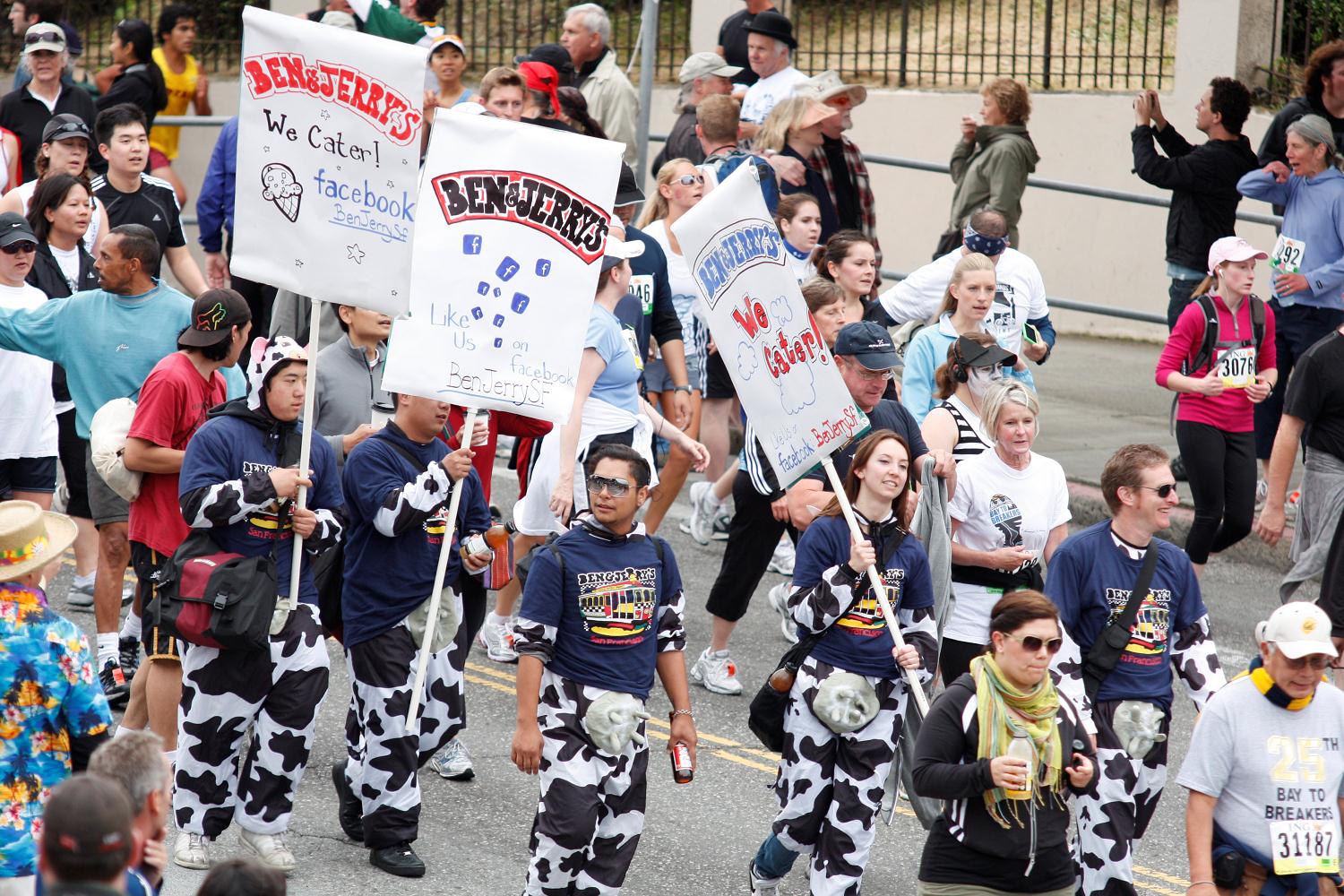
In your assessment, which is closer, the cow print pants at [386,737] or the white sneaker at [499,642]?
the cow print pants at [386,737]

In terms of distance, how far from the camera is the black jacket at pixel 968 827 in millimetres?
5230

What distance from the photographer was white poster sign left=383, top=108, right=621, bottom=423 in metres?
6.56

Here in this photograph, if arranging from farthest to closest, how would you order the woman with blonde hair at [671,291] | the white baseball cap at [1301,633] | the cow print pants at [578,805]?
the woman with blonde hair at [671,291]
the cow print pants at [578,805]
the white baseball cap at [1301,633]

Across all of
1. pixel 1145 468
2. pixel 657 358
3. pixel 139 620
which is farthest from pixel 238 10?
Answer: pixel 1145 468

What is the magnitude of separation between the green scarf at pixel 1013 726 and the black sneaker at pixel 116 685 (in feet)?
14.3

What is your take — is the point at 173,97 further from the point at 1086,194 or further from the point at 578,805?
the point at 578,805

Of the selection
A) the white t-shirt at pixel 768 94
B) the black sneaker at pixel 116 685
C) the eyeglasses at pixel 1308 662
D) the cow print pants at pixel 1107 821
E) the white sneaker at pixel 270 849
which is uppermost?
the white t-shirt at pixel 768 94

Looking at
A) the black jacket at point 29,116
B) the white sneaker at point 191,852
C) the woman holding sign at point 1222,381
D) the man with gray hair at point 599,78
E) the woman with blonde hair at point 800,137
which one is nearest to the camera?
the white sneaker at point 191,852

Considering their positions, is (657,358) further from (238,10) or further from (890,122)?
(238,10)

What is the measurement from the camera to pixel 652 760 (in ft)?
26.1

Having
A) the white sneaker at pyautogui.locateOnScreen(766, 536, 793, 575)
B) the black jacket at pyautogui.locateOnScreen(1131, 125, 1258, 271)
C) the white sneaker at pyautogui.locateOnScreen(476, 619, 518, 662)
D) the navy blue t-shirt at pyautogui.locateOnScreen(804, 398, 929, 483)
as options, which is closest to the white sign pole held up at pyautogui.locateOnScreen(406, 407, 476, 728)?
the navy blue t-shirt at pyautogui.locateOnScreen(804, 398, 929, 483)

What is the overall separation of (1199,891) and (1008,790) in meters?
0.65

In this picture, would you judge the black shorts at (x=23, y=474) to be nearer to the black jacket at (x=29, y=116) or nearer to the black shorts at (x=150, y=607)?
the black shorts at (x=150, y=607)

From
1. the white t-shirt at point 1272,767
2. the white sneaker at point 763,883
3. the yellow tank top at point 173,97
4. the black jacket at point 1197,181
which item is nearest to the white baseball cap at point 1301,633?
the white t-shirt at point 1272,767
